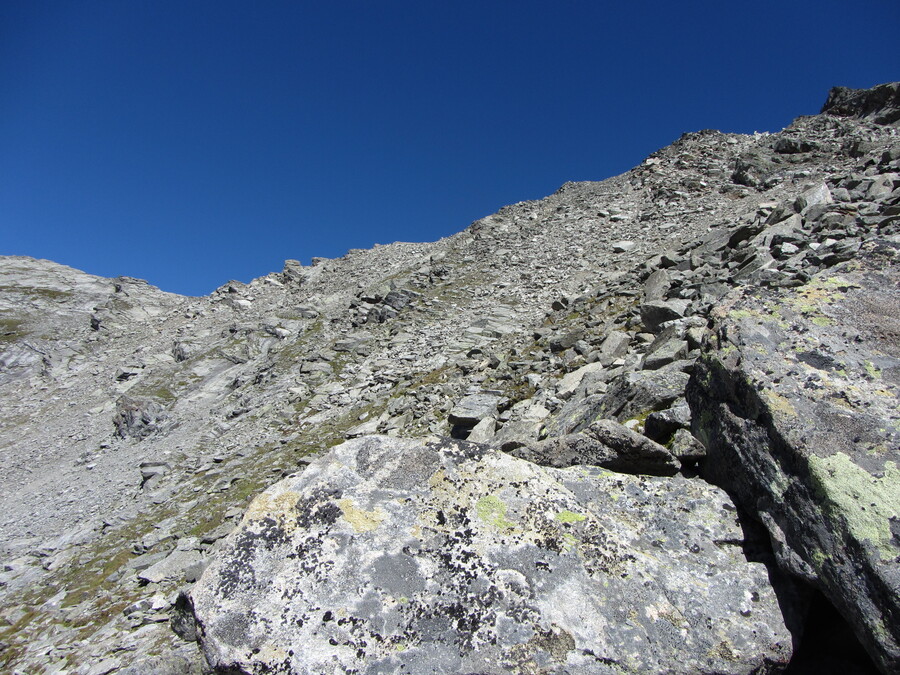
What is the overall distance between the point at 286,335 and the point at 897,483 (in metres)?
28.5

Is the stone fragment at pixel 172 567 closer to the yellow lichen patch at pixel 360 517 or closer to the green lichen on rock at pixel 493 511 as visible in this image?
the yellow lichen patch at pixel 360 517

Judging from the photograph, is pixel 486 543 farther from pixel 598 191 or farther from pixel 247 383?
pixel 598 191

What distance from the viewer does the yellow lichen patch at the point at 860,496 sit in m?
3.89

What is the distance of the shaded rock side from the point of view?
3.86 meters

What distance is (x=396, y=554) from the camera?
4648 mm

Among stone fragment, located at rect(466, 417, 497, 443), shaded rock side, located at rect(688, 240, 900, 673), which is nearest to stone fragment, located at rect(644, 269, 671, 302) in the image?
stone fragment, located at rect(466, 417, 497, 443)

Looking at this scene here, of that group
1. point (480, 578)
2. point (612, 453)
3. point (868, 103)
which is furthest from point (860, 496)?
point (868, 103)

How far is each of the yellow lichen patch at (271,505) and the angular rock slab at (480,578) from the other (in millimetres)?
16

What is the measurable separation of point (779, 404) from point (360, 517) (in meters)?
4.31

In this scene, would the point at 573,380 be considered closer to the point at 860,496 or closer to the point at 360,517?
the point at 860,496

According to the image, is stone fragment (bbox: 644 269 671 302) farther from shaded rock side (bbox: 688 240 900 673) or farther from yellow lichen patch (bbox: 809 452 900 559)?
yellow lichen patch (bbox: 809 452 900 559)

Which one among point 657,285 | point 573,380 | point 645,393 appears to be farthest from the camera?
point 657,285

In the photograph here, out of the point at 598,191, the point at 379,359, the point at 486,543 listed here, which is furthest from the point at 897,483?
the point at 598,191

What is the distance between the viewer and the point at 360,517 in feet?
16.1
